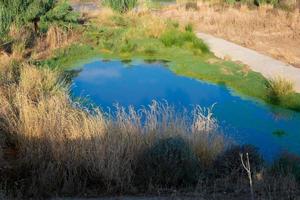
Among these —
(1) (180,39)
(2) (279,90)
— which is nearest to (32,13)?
(1) (180,39)

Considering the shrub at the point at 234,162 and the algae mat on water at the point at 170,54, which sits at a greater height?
the shrub at the point at 234,162

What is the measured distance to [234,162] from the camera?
7926 millimetres

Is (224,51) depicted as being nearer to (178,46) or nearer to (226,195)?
(178,46)

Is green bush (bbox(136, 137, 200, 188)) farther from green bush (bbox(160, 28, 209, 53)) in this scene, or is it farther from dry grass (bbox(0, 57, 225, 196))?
green bush (bbox(160, 28, 209, 53))

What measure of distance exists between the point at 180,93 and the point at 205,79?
5.62ft

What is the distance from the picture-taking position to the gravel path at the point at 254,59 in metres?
14.6

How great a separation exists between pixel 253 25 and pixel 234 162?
57.9 feet

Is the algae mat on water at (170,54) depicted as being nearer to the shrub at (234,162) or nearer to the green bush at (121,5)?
the shrub at (234,162)

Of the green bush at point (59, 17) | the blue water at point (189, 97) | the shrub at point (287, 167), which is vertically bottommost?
the blue water at point (189, 97)

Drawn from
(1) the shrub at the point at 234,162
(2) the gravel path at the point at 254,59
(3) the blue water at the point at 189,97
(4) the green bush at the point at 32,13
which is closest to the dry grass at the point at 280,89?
(2) the gravel path at the point at 254,59

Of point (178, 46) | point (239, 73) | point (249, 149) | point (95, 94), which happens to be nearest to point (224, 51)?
point (178, 46)

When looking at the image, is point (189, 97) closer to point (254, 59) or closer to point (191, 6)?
point (254, 59)

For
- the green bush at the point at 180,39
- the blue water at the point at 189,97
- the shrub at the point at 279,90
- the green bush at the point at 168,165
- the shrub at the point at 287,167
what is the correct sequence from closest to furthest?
the green bush at the point at 168,165 → the shrub at the point at 287,167 → the blue water at the point at 189,97 → the shrub at the point at 279,90 → the green bush at the point at 180,39

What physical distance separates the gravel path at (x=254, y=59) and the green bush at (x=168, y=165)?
6.76 metres
